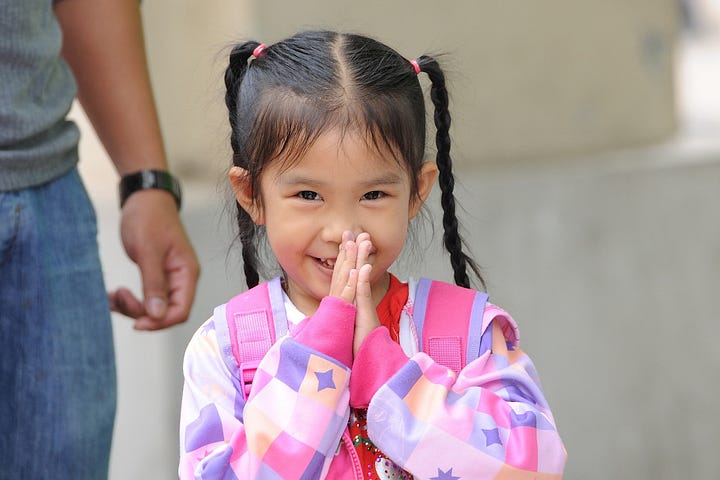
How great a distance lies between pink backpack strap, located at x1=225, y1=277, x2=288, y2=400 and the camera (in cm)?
173

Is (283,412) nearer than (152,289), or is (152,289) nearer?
(283,412)

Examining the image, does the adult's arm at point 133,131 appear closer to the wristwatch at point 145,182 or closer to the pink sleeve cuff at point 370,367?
the wristwatch at point 145,182

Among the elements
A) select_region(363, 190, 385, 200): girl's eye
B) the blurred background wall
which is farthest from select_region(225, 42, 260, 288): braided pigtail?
the blurred background wall

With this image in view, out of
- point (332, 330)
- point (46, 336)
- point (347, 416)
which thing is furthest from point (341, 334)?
point (46, 336)

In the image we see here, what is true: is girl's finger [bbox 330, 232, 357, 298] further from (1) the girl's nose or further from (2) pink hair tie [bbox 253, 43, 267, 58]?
(2) pink hair tie [bbox 253, 43, 267, 58]

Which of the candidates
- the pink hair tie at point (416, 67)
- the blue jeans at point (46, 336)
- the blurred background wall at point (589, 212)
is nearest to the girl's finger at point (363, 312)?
the pink hair tie at point (416, 67)

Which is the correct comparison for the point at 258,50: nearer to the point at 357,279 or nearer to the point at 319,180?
the point at 319,180

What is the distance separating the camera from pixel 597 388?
4359 millimetres

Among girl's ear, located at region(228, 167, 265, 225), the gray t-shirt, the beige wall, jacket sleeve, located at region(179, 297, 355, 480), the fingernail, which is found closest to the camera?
jacket sleeve, located at region(179, 297, 355, 480)

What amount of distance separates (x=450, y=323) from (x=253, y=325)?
299 mm

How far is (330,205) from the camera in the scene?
5.55ft

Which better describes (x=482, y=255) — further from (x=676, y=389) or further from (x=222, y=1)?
(x=222, y=1)

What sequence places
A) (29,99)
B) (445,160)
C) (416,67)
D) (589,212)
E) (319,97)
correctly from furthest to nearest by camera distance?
(589,212)
(29,99)
(445,160)
(416,67)
(319,97)

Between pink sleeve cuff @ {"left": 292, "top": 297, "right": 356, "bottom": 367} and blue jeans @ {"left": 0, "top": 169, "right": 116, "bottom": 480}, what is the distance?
0.63 metres
